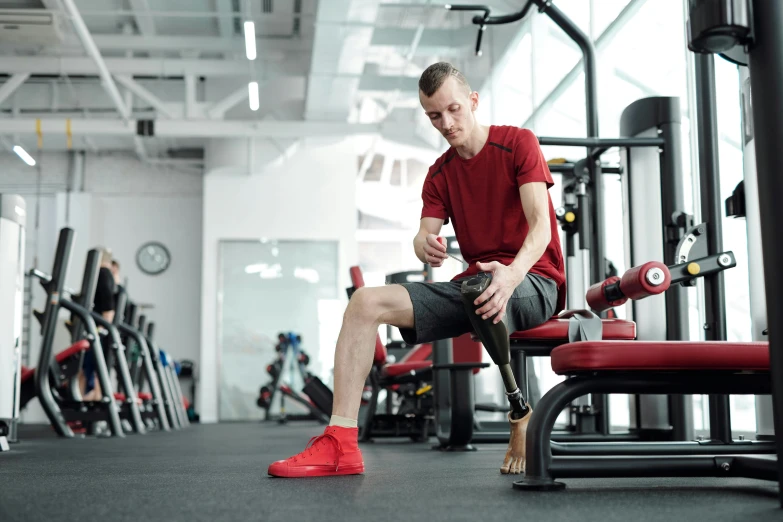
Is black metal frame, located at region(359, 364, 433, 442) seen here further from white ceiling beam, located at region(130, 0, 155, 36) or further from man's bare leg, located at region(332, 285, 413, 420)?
white ceiling beam, located at region(130, 0, 155, 36)

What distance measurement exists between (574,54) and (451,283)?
5452 mm

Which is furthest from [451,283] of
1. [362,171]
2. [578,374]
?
[362,171]

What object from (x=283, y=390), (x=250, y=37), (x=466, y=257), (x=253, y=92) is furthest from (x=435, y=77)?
(x=283, y=390)

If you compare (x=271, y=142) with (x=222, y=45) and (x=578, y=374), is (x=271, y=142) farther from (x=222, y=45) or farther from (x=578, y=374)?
(x=578, y=374)

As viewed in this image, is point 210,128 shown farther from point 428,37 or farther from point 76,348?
point 76,348

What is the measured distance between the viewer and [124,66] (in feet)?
32.1

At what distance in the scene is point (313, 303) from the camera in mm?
11008

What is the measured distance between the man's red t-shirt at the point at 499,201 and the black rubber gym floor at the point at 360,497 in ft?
1.94

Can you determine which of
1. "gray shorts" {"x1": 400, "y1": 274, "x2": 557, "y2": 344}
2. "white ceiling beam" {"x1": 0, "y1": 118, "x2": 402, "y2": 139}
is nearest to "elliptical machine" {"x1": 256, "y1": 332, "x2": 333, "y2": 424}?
"white ceiling beam" {"x1": 0, "y1": 118, "x2": 402, "y2": 139}

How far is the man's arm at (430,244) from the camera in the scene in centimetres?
224

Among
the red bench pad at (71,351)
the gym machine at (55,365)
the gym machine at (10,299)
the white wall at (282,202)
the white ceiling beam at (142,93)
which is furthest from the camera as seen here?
the white wall at (282,202)

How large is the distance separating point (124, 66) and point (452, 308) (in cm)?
858

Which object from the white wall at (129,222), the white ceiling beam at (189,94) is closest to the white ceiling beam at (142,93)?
the white ceiling beam at (189,94)

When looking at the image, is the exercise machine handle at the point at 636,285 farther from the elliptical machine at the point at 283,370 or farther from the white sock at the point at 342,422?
the elliptical machine at the point at 283,370
